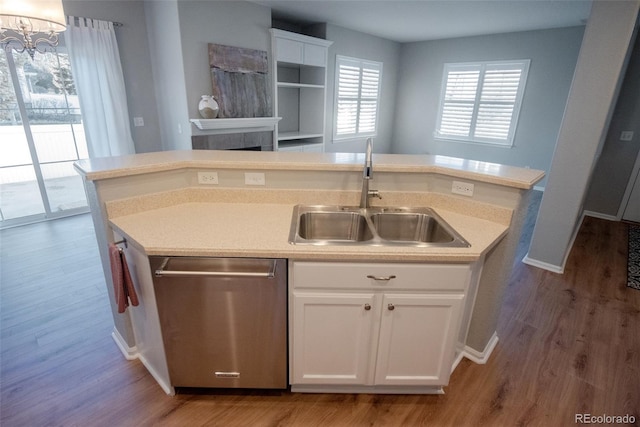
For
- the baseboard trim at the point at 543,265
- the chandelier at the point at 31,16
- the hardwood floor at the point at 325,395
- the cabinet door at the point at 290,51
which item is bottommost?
the hardwood floor at the point at 325,395

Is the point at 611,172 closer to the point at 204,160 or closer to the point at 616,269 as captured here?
the point at 616,269

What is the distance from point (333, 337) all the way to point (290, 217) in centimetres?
65

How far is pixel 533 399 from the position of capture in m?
1.72

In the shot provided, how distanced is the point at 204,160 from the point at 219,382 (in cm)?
121

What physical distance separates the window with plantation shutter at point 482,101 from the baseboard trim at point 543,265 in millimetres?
3533

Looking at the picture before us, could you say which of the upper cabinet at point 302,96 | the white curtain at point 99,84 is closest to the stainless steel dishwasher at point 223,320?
the white curtain at point 99,84

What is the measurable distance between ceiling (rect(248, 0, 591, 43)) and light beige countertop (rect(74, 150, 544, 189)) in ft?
9.74

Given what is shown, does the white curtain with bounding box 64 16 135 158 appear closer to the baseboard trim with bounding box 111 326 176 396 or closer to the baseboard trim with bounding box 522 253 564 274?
the baseboard trim with bounding box 111 326 176 396

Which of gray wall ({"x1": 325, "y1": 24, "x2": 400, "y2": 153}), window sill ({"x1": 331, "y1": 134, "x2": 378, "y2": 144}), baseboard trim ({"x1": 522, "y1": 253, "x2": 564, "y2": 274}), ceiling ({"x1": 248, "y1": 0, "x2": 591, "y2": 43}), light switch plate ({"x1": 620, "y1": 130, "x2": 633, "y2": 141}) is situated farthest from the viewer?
window sill ({"x1": 331, "y1": 134, "x2": 378, "y2": 144})

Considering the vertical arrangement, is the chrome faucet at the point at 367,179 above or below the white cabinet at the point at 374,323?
above

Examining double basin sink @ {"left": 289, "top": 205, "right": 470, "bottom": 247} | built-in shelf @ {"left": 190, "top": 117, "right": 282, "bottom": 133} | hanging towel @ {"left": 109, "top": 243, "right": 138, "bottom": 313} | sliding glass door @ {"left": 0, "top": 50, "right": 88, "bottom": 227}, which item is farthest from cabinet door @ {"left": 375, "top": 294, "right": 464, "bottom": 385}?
sliding glass door @ {"left": 0, "top": 50, "right": 88, "bottom": 227}

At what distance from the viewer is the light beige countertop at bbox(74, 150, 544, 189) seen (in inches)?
64.8

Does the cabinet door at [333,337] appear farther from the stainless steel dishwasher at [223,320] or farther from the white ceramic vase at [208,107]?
the white ceramic vase at [208,107]

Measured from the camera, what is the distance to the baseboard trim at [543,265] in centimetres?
305
